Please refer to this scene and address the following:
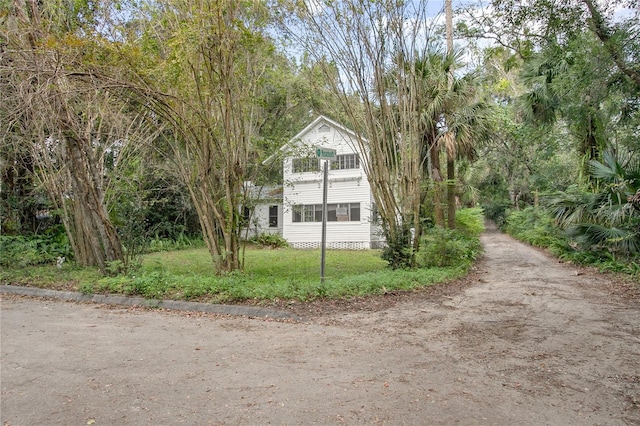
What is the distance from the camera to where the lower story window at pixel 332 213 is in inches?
832

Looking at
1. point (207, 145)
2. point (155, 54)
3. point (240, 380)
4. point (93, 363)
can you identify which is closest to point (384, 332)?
point (240, 380)

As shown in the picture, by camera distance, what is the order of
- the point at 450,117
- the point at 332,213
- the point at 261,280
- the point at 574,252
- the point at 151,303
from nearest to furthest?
the point at 151,303
the point at 261,280
the point at 574,252
the point at 450,117
the point at 332,213

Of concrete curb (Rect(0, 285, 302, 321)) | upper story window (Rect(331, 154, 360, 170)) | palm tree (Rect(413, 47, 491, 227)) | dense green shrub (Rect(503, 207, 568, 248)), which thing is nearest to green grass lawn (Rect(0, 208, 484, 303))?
concrete curb (Rect(0, 285, 302, 321))

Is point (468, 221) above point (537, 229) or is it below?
above

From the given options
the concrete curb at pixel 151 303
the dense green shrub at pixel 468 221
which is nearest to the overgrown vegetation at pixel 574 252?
the dense green shrub at pixel 468 221

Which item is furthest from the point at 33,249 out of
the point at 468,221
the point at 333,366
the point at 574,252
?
the point at 468,221

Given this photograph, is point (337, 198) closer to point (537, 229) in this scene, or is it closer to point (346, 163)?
point (346, 163)

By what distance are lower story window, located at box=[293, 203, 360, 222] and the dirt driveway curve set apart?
13489mm

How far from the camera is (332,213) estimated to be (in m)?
21.6

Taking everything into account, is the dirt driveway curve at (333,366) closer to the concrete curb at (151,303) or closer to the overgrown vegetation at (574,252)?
the concrete curb at (151,303)

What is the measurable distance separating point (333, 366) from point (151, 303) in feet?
15.0

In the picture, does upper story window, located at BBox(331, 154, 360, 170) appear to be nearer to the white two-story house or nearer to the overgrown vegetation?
the white two-story house

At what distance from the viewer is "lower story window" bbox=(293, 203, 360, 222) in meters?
21.1

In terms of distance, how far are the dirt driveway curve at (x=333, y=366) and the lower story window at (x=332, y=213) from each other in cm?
1349
